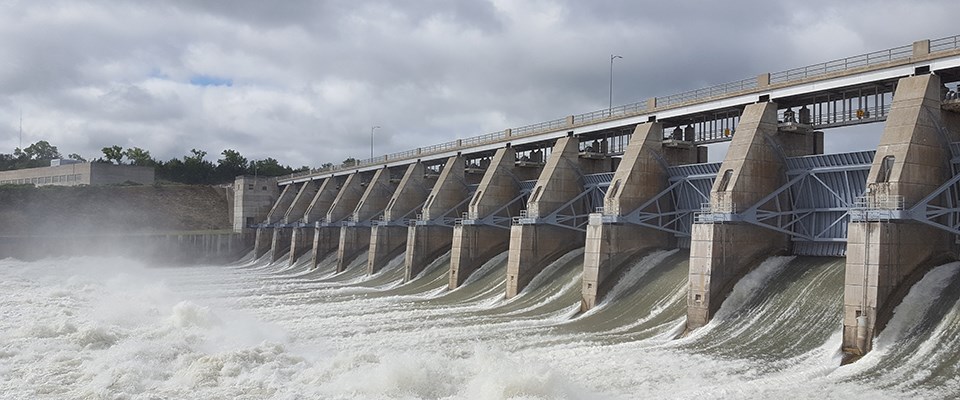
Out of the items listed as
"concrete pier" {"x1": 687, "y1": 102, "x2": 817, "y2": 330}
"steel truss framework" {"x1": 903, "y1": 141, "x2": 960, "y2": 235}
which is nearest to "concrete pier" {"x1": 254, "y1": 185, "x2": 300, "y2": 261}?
"concrete pier" {"x1": 687, "y1": 102, "x2": 817, "y2": 330}

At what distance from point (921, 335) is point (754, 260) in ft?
28.3

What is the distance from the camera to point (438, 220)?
5219cm

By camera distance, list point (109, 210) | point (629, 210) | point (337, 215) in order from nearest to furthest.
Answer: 1. point (629, 210)
2. point (337, 215)
3. point (109, 210)

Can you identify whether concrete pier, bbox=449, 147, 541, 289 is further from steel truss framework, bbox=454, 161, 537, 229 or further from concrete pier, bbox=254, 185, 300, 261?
concrete pier, bbox=254, 185, 300, 261

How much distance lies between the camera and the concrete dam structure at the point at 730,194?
952 inches

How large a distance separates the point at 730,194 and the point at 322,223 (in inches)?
1767

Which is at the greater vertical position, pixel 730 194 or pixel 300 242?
pixel 730 194

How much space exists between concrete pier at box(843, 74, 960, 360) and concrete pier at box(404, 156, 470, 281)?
30.8 metres

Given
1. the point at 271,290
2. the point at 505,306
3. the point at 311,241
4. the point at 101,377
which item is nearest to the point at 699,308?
the point at 505,306

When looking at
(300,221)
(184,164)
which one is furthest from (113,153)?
(300,221)

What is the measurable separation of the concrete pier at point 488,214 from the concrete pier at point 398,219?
1050 centimetres

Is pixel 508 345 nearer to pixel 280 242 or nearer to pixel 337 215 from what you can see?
pixel 337 215

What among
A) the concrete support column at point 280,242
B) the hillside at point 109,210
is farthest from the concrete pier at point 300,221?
the hillside at point 109,210

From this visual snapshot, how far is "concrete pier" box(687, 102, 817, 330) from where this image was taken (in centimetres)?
2844
